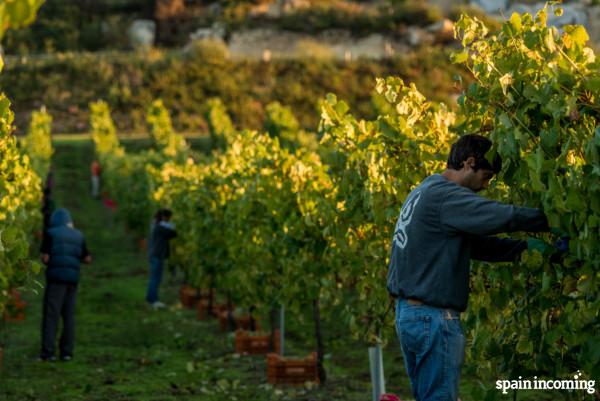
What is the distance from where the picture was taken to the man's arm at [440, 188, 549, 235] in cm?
486

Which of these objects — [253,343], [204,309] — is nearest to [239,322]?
[204,309]

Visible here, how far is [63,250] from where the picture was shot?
12383 millimetres

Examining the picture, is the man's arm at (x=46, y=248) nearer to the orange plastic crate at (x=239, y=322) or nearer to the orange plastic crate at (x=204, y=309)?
the orange plastic crate at (x=239, y=322)

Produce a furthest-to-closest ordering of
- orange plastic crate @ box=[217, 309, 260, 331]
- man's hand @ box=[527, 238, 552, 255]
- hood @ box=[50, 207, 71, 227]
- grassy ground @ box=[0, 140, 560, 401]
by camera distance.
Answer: orange plastic crate @ box=[217, 309, 260, 331], hood @ box=[50, 207, 71, 227], grassy ground @ box=[0, 140, 560, 401], man's hand @ box=[527, 238, 552, 255]

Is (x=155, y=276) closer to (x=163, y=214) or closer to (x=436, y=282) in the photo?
(x=163, y=214)

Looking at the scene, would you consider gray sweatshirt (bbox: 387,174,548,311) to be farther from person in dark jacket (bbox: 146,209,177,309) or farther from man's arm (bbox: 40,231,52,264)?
person in dark jacket (bbox: 146,209,177,309)

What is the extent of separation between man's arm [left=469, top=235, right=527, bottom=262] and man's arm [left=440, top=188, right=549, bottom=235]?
0.99 ft

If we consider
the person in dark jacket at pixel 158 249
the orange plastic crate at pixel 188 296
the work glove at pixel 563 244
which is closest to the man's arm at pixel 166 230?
the person in dark jacket at pixel 158 249

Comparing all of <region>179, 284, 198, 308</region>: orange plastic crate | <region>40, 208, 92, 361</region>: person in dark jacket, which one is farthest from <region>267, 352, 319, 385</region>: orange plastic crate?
<region>179, 284, 198, 308</region>: orange plastic crate

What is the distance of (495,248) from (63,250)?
26.1 feet

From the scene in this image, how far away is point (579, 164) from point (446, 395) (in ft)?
4.04

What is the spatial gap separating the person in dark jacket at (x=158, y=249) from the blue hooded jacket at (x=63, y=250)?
5.16m

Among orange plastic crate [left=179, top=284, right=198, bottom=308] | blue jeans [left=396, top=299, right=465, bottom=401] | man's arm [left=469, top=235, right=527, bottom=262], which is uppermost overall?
man's arm [left=469, top=235, right=527, bottom=262]

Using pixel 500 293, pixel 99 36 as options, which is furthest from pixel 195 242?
pixel 99 36
